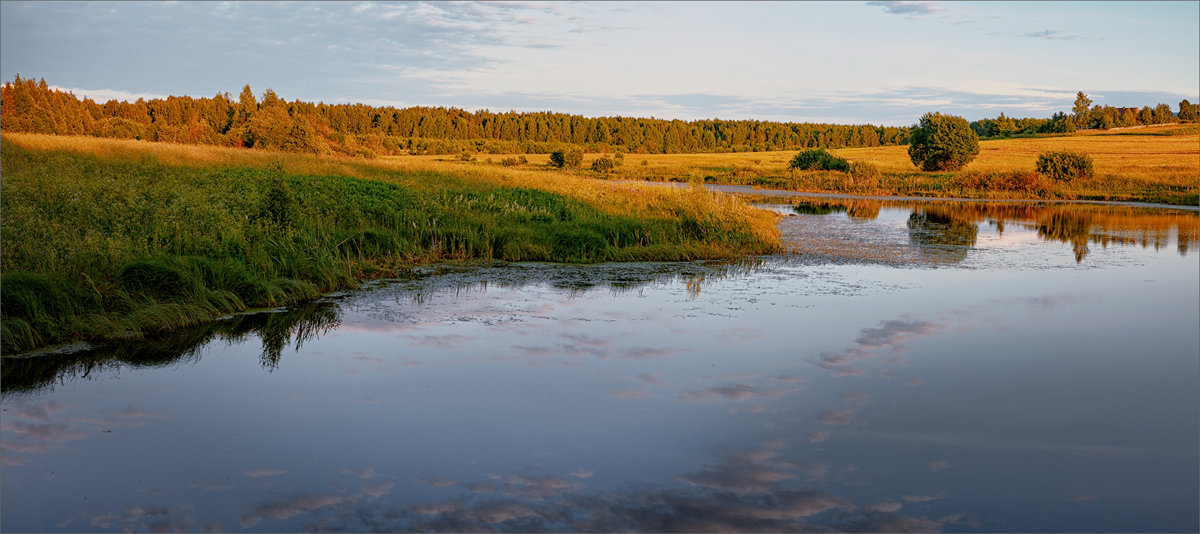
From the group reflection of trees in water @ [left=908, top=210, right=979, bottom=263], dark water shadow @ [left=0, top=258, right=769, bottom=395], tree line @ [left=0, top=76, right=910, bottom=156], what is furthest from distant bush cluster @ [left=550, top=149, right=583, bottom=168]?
dark water shadow @ [left=0, top=258, right=769, bottom=395]

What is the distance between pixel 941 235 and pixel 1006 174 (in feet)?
80.9

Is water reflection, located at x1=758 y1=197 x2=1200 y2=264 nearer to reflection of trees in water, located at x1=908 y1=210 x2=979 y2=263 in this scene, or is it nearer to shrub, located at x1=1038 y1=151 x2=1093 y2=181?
reflection of trees in water, located at x1=908 y1=210 x2=979 y2=263

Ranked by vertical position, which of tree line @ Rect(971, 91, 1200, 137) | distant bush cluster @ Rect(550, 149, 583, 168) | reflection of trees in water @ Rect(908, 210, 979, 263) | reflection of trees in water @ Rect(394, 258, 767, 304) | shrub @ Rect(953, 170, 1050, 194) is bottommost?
reflection of trees in water @ Rect(394, 258, 767, 304)

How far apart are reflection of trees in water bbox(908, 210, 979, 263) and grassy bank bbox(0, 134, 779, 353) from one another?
3600 millimetres

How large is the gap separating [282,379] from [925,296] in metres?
8.95

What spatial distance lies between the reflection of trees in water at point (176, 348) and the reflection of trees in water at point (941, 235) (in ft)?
39.7

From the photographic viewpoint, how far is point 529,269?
13789mm

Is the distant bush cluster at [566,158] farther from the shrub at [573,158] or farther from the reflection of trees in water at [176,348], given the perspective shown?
the reflection of trees in water at [176,348]

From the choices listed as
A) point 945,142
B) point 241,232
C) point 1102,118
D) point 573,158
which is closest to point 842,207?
point 945,142

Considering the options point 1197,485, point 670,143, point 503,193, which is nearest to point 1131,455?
point 1197,485

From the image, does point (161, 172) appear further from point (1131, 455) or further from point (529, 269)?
point (1131, 455)

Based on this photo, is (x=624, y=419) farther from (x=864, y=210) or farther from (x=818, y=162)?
(x=818, y=162)

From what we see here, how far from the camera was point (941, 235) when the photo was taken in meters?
21.5

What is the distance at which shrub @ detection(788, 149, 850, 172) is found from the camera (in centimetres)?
5275
